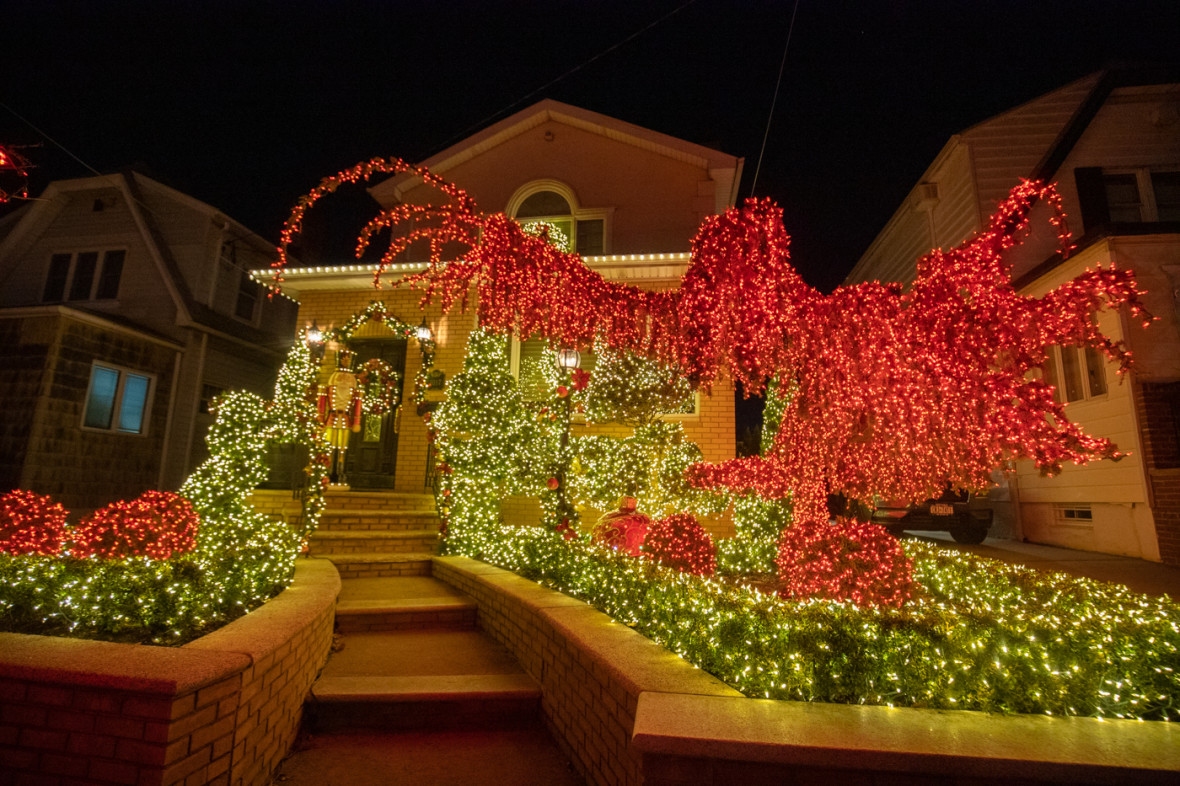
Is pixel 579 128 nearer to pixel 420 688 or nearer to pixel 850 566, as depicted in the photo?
pixel 850 566

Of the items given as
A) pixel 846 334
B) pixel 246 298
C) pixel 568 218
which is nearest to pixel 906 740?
pixel 846 334

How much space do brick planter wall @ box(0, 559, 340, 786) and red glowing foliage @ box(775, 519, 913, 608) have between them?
3.87 m

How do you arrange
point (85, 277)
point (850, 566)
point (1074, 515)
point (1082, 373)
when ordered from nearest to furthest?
point (850, 566), point (1082, 373), point (1074, 515), point (85, 277)

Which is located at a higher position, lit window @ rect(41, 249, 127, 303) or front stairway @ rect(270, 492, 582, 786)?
lit window @ rect(41, 249, 127, 303)

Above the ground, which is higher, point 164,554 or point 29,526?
point 29,526

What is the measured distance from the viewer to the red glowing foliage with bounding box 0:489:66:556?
4.20 metres

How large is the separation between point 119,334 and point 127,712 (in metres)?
12.8

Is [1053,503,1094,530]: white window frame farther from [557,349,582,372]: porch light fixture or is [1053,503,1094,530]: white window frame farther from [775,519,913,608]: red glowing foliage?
[557,349,582,372]: porch light fixture

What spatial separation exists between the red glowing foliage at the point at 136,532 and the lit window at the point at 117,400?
353 inches

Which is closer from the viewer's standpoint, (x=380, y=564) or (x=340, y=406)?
(x=380, y=564)

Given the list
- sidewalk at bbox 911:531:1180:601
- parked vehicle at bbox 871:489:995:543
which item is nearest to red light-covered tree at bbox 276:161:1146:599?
sidewalk at bbox 911:531:1180:601

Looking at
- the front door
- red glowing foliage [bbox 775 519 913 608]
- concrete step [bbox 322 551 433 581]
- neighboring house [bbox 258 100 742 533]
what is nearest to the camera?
red glowing foliage [bbox 775 519 913 608]

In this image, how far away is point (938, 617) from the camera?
121 inches

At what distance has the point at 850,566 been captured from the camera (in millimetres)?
4539
